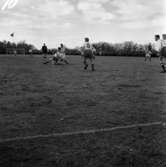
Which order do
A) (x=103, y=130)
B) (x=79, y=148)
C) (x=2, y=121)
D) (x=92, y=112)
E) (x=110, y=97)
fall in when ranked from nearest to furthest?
(x=79, y=148)
(x=103, y=130)
(x=2, y=121)
(x=92, y=112)
(x=110, y=97)

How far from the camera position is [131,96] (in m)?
8.93

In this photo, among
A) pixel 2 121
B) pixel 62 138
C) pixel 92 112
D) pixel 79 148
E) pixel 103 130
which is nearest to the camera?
pixel 79 148

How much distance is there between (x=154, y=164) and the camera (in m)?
3.92

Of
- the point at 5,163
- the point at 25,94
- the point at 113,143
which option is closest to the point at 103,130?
the point at 113,143

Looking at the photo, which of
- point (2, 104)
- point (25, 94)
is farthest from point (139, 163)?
point (25, 94)

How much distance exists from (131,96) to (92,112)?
250 cm

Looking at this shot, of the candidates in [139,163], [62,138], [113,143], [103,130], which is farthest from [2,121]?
[139,163]

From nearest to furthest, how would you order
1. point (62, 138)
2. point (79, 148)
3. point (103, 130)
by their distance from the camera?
point (79, 148), point (62, 138), point (103, 130)

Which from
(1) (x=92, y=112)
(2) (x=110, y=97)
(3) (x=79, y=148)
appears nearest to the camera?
(3) (x=79, y=148)

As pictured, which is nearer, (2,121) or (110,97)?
(2,121)

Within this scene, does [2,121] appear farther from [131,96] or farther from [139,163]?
[131,96]

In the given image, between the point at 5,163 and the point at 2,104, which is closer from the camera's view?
the point at 5,163

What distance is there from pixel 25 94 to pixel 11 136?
4.31 metres

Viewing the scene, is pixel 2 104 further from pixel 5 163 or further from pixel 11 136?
pixel 5 163
